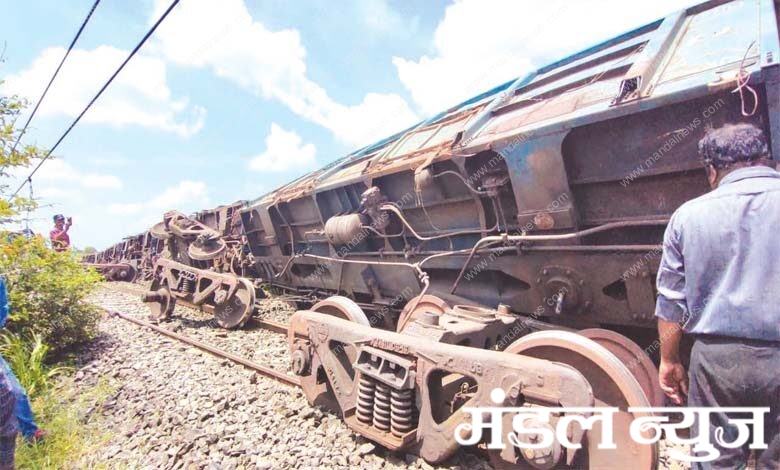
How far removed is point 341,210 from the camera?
17.8 ft

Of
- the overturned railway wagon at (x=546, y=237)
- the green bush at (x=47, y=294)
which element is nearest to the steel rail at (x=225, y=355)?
the overturned railway wagon at (x=546, y=237)

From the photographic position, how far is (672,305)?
5.65 ft

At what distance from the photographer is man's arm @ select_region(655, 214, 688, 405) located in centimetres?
170

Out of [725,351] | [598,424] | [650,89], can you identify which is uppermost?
[650,89]

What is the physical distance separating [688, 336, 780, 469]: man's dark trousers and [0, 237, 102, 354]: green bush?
6.61 m

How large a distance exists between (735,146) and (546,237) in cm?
144

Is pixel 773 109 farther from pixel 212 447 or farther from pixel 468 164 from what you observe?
pixel 212 447

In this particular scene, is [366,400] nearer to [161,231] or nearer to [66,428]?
[66,428]

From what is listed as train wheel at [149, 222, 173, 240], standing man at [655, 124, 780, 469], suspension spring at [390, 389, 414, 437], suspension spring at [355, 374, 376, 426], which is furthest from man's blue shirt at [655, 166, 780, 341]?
train wheel at [149, 222, 173, 240]

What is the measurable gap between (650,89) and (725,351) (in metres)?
1.78

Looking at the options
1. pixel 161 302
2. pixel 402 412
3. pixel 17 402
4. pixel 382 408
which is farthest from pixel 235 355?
pixel 161 302

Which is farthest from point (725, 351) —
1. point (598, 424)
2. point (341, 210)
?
point (341, 210)

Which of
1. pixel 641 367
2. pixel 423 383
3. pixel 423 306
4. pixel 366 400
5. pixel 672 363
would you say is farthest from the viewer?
pixel 423 306

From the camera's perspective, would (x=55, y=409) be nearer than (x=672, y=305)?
No
